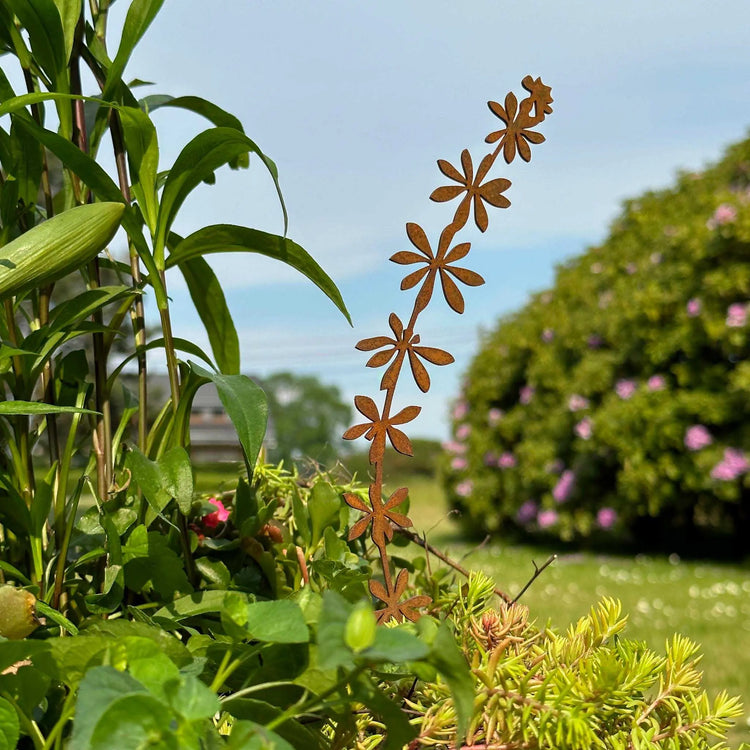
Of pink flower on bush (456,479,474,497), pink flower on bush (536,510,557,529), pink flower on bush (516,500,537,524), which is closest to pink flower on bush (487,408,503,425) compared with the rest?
pink flower on bush (456,479,474,497)

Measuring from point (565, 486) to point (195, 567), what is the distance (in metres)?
6.39

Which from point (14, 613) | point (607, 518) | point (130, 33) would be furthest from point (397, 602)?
point (607, 518)

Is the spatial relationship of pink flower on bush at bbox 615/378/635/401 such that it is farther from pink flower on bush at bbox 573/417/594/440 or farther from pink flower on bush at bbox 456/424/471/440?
pink flower on bush at bbox 456/424/471/440

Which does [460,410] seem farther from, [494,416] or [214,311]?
[214,311]

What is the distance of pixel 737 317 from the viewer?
5445mm

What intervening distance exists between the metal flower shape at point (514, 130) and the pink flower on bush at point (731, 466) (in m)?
5.43

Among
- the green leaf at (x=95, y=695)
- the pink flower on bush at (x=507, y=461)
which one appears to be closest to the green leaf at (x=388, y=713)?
the green leaf at (x=95, y=695)

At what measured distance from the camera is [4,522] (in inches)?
25.8

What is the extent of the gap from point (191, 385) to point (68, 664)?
0.78 ft

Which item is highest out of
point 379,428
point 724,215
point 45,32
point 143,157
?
point 724,215

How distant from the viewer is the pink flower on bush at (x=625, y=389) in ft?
20.2

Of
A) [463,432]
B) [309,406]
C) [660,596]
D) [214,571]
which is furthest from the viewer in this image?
[309,406]

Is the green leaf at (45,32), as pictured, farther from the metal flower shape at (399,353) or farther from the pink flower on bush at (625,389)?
the pink flower on bush at (625,389)

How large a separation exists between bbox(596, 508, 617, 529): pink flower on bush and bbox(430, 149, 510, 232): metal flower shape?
624cm
